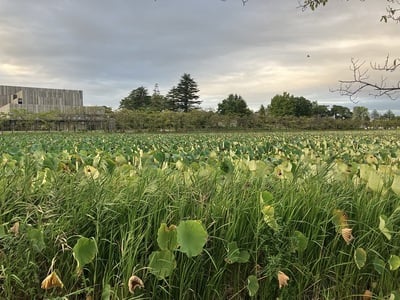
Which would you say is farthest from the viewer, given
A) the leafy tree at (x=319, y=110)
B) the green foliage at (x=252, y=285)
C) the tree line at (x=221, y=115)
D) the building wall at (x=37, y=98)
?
the leafy tree at (x=319, y=110)

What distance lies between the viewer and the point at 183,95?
9669 cm

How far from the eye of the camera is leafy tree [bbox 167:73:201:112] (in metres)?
96.4

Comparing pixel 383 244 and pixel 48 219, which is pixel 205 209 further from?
pixel 383 244

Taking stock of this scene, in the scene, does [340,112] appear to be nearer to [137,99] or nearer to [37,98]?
[137,99]

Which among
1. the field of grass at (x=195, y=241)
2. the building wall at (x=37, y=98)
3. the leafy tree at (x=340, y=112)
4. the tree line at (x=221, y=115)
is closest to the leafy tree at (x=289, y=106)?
the tree line at (x=221, y=115)

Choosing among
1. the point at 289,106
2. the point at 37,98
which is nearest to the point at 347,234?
the point at 37,98

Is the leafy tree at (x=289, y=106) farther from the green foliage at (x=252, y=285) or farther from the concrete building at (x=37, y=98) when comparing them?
the green foliage at (x=252, y=285)

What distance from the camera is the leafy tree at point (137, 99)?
99875 millimetres

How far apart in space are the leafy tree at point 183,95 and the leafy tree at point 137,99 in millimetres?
7411

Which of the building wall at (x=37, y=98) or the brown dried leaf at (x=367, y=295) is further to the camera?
the building wall at (x=37, y=98)

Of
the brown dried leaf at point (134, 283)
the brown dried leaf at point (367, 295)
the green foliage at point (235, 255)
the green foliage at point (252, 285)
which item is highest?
the green foliage at point (235, 255)

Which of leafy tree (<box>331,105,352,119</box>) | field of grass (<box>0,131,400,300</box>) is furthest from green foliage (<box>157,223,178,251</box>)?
leafy tree (<box>331,105,352,119</box>)

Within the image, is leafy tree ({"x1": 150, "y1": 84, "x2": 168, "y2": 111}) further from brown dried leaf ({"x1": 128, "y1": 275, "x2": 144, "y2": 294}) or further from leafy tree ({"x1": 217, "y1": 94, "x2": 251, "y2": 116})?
brown dried leaf ({"x1": 128, "y1": 275, "x2": 144, "y2": 294})

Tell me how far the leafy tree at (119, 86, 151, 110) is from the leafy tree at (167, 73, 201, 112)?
7.41m
